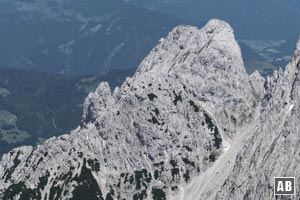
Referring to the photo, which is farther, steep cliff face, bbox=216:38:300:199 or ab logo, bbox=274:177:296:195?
steep cliff face, bbox=216:38:300:199

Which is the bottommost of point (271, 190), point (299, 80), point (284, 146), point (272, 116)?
point (271, 190)

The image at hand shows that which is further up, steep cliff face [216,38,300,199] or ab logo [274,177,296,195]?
steep cliff face [216,38,300,199]

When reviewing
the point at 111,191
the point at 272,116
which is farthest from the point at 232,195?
the point at 111,191

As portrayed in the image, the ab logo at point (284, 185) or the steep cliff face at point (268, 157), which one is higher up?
the steep cliff face at point (268, 157)

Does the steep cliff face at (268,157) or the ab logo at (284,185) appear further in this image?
the steep cliff face at (268,157)

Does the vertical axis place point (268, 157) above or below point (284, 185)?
above

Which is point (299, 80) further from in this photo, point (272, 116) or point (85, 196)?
point (85, 196)

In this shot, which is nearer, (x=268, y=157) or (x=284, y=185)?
(x=284, y=185)

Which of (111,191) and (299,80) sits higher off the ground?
(299,80)
